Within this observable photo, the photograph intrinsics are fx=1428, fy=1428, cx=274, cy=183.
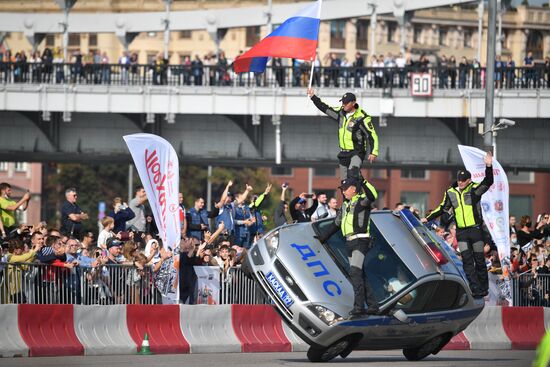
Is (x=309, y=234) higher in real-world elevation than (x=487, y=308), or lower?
higher

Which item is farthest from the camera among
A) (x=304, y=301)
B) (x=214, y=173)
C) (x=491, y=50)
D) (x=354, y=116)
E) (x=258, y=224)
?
(x=214, y=173)

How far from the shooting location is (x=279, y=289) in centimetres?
1606

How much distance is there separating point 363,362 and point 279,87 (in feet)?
89.3

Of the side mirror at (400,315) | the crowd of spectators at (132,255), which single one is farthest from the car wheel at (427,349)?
the crowd of spectators at (132,255)

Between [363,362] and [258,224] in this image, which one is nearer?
[363,362]

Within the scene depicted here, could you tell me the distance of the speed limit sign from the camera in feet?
136

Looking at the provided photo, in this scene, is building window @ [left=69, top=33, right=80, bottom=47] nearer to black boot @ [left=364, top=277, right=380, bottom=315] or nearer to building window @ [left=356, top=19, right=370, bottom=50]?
building window @ [left=356, top=19, right=370, bottom=50]

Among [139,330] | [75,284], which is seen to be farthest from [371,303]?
[75,284]

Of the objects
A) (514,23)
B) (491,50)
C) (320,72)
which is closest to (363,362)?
(491,50)

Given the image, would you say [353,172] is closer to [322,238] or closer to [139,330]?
[322,238]

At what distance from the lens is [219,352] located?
742 inches

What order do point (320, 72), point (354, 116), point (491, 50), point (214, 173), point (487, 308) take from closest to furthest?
point (354, 116)
point (487, 308)
point (491, 50)
point (320, 72)
point (214, 173)

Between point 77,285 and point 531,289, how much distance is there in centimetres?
843

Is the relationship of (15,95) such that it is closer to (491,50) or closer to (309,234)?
(491,50)
